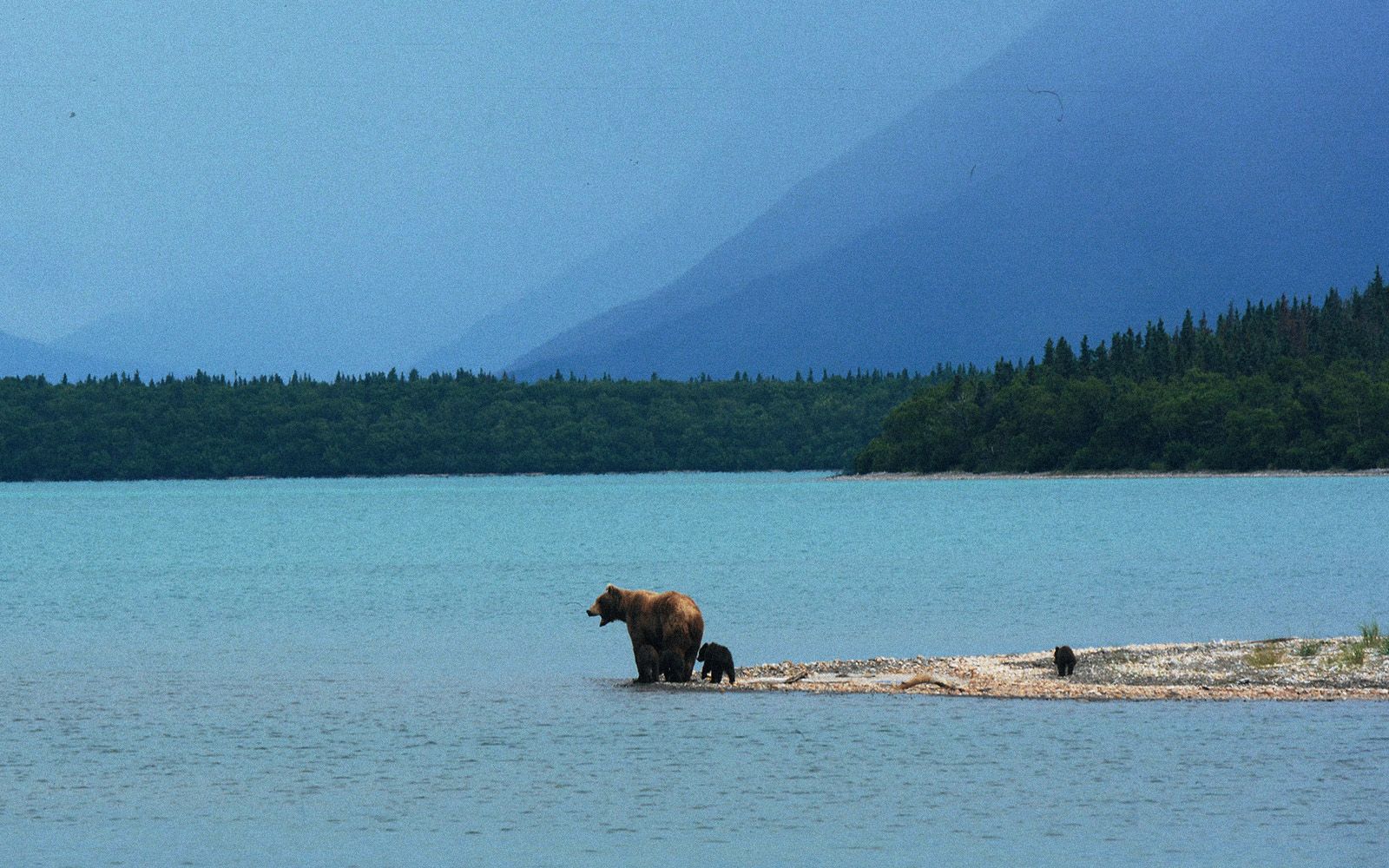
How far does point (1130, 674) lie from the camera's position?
39.1m

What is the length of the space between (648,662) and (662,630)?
773 mm

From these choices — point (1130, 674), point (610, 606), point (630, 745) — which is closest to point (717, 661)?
point (610, 606)

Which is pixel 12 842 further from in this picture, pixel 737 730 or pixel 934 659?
pixel 934 659

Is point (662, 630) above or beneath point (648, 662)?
above

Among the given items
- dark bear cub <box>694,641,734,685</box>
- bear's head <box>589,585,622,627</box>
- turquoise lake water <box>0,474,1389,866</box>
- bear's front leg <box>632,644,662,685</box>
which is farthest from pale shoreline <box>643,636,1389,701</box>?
bear's head <box>589,585,622,627</box>

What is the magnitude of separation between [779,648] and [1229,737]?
2053cm

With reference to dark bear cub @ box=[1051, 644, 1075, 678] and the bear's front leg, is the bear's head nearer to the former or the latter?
the bear's front leg

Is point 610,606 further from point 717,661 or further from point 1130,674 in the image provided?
point 1130,674

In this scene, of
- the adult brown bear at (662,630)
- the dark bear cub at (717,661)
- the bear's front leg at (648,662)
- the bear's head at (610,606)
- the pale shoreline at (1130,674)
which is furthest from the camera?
the bear's head at (610,606)

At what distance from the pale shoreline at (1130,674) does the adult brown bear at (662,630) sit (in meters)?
0.52

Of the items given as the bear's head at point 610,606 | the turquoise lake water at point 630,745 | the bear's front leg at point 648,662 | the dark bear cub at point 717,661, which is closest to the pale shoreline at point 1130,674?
the dark bear cub at point 717,661

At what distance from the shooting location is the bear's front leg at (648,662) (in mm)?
39500

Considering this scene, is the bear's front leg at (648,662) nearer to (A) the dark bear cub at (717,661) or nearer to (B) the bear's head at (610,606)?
(B) the bear's head at (610,606)

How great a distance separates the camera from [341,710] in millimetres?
37906
